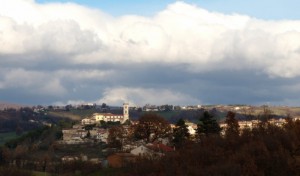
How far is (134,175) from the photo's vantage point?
6425 centimetres

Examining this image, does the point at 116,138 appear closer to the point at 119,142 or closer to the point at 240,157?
the point at 119,142

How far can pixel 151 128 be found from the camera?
110375mm

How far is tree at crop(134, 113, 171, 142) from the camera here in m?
108

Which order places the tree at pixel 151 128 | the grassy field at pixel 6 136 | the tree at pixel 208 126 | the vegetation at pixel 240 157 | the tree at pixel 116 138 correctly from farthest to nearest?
the grassy field at pixel 6 136, the tree at pixel 116 138, the tree at pixel 151 128, the tree at pixel 208 126, the vegetation at pixel 240 157

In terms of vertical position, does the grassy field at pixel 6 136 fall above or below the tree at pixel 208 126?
below

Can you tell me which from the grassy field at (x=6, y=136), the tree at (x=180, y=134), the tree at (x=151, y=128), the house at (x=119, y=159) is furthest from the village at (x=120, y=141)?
the grassy field at (x=6, y=136)

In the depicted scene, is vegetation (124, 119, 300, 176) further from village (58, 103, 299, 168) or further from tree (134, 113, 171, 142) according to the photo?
tree (134, 113, 171, 142)

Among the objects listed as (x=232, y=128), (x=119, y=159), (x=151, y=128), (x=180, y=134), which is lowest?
(x=119, y=159)

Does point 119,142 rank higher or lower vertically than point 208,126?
lower

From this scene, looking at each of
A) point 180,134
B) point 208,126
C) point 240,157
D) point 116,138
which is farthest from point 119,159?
point 240,157

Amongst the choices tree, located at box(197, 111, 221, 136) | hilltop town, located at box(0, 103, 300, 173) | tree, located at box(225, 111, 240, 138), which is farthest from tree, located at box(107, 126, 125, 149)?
tree, located at box(225, 111, 240, 138)

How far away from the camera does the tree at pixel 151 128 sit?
4237 inches

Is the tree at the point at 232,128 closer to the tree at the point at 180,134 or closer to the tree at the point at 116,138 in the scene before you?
the tree at the point at 180,134

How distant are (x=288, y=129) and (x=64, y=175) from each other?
35471 millimetres
